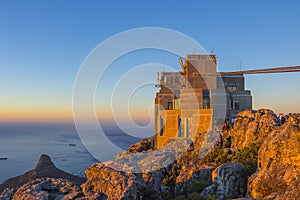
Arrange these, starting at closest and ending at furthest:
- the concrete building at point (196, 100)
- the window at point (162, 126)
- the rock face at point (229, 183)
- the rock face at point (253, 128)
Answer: the rock face at point (229, 183) < the rock face at point (253, 128) < the concrete building at point (196, 100) < the window at point (162, 126)

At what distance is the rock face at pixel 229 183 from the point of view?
12.6 m

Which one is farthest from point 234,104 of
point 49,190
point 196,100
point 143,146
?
point 49,190

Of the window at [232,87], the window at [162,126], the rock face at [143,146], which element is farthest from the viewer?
the rock face at [143,146]

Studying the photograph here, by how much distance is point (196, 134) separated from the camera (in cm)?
2880

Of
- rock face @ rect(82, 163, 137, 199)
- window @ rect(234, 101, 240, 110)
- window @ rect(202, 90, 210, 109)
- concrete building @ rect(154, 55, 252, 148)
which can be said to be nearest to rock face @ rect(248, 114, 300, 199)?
Result: rock face @ rect(82, 163, 137, 199)

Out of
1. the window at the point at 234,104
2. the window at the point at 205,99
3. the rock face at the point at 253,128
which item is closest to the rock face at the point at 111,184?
the rock face at the point at 253,128

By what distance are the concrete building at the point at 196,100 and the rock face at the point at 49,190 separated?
59.8 feet

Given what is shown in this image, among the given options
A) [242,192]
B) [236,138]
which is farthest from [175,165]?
[242,192]

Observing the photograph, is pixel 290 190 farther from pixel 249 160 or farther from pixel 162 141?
pixel 162 141

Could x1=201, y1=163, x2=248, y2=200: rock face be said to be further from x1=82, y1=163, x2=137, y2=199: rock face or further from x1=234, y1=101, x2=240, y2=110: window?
x1=234, y1=101, x2=240, y2=110: window

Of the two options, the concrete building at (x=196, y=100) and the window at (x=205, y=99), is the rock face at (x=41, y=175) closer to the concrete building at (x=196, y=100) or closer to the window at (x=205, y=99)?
the concrete building at (x=196, y=100)

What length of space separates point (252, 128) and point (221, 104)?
369 inches

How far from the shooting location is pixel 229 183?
12.9m

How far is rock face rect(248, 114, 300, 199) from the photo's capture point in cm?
1012
